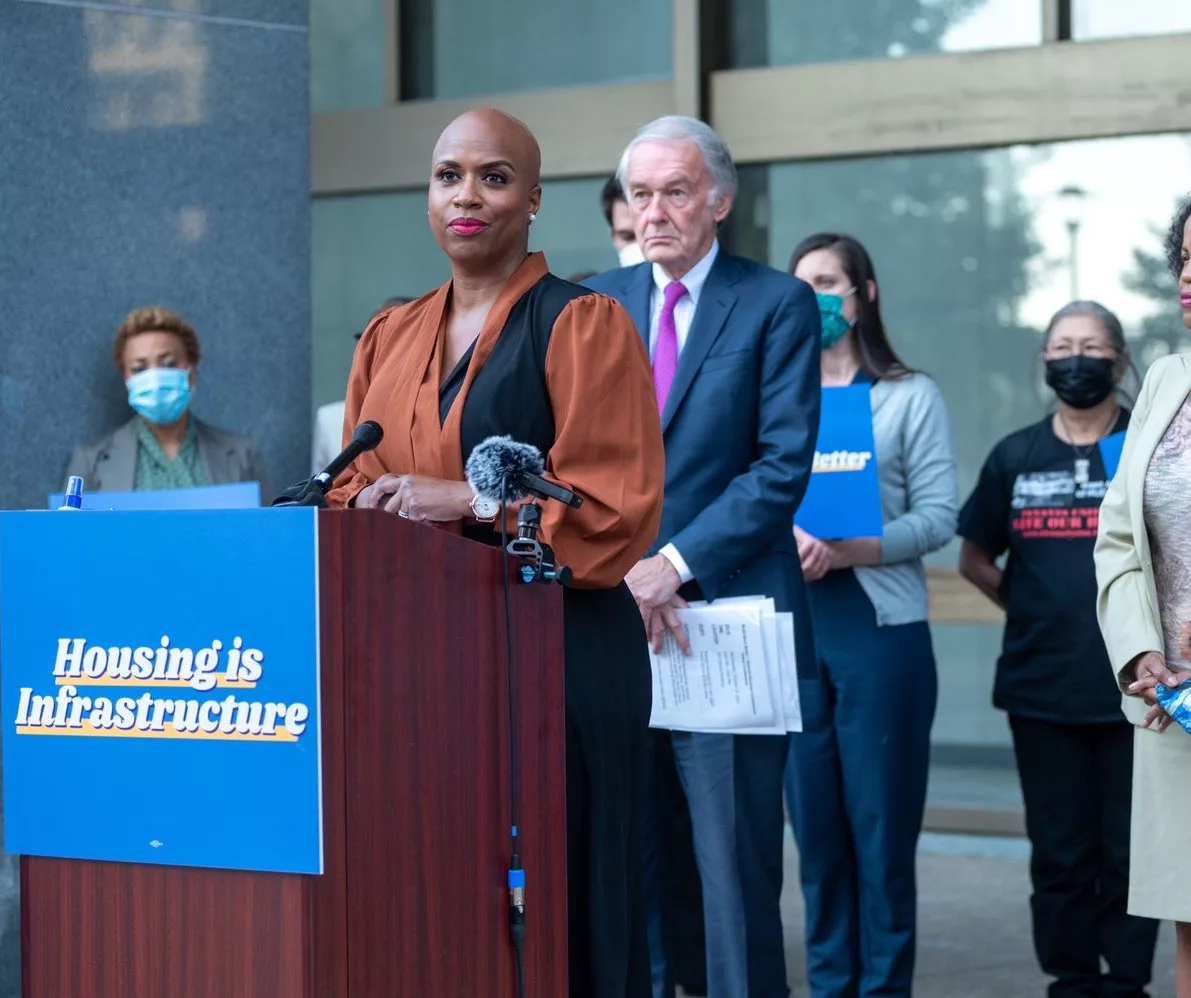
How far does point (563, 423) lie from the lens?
3.04 m

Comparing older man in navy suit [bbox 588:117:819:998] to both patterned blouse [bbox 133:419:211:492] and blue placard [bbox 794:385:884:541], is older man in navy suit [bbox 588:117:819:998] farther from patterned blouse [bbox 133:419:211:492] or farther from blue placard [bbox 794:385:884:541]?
patterned blouse [bbox 133:419:211:492]

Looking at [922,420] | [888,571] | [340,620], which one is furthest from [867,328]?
[340,620]

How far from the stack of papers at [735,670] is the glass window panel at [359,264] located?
4.85m

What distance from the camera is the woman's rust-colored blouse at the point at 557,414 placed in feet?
9.89

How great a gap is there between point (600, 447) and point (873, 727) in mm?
2358

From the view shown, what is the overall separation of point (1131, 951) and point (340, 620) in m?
3.51

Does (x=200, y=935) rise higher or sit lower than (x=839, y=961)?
higher

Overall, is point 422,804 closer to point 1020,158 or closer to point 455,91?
point 1020,158

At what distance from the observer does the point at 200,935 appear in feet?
8.00

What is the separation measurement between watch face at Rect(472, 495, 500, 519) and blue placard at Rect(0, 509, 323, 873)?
1.66 ft

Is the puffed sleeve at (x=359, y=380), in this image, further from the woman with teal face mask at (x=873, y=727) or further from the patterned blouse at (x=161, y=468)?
the patterned blouse at (x=161, y=468)

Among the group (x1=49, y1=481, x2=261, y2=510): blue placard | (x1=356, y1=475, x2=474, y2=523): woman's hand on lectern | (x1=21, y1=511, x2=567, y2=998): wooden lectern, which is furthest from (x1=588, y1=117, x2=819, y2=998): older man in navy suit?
(x1=21, y1=511, x2=567, y2=998): wooden lectern

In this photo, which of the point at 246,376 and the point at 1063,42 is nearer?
the point at 246,376

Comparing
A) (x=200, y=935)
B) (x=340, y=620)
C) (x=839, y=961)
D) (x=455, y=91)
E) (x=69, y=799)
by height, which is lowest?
(x=839, y=961)
